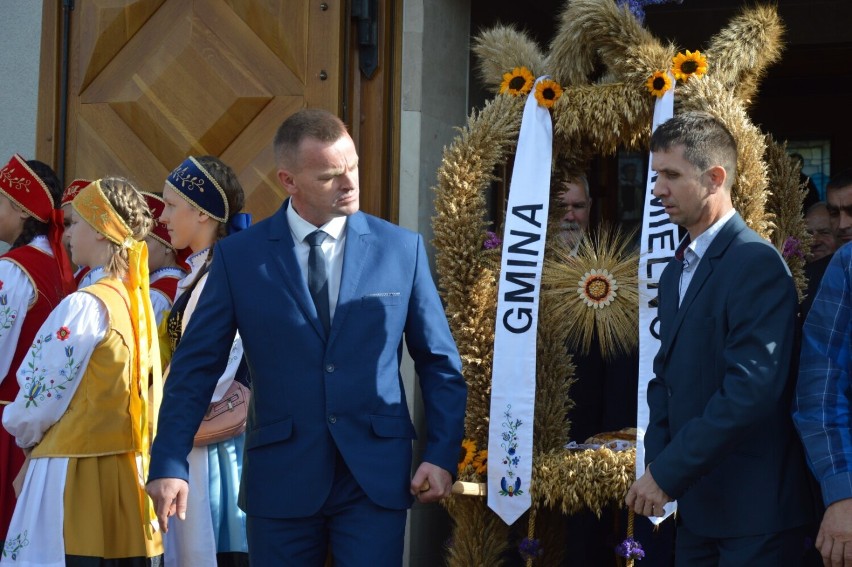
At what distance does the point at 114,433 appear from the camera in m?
4.32

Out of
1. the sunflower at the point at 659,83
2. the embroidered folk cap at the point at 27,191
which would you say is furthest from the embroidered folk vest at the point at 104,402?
the sunflower at the point at 659,83

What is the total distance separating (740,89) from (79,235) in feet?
8.20

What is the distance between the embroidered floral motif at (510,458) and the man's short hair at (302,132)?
5.05ft

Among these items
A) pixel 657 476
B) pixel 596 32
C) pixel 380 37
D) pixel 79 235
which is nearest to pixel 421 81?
pixel 380 37

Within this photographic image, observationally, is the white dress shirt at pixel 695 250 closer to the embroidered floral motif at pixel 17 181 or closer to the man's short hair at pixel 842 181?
the man's short hair at pixel 842 181

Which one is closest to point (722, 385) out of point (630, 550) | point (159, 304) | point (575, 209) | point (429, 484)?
point (429, 484)

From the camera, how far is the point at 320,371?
3473 millimetres

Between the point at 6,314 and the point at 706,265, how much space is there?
2781 mm

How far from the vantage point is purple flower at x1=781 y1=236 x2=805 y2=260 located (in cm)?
448

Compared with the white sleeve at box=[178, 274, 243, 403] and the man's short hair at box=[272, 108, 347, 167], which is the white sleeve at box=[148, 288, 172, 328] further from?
the man's short hair at box=[272, 108, 347, 167]

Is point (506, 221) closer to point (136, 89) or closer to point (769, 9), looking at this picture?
point (769, 9)

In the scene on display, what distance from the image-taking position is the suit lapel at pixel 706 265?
337cm

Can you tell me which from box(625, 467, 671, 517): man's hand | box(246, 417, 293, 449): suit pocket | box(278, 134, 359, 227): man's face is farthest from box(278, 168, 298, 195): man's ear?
box(625, 467, 671, 517): man's hand

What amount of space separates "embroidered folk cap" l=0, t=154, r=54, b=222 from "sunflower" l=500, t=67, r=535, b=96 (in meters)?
2.00
